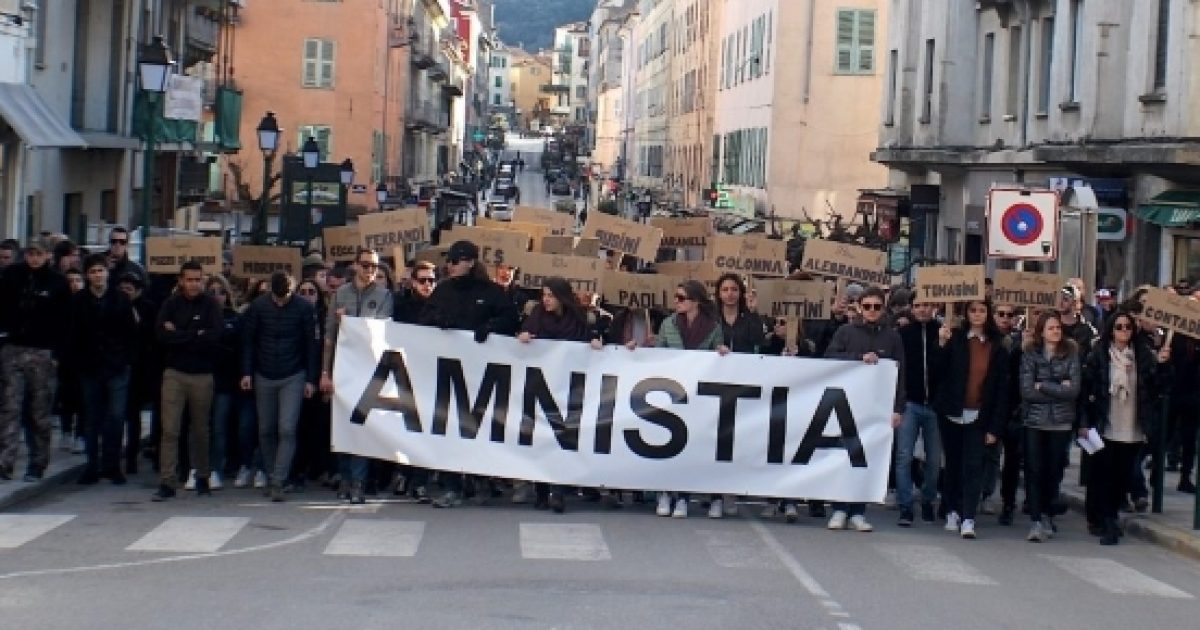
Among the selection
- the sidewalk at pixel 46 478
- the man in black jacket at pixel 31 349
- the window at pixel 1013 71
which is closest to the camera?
the sidewalk at pixel 46 478

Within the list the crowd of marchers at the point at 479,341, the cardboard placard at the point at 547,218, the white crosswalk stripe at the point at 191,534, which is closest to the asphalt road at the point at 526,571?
the white crosswalk stripe at the point at 191,534

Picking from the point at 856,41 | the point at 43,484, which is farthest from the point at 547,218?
the point at 856,41

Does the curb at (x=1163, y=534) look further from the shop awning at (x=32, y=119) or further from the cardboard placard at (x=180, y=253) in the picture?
Result: the shop awning at (x=32, y=119)

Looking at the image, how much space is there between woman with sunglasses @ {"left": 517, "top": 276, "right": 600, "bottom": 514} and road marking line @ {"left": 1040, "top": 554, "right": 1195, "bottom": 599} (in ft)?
12.9

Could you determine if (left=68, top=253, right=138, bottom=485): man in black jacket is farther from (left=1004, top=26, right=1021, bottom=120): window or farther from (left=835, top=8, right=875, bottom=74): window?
(left=835, top=8, right=875, bottom=74): window

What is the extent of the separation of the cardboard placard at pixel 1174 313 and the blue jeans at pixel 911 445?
2.48 metres

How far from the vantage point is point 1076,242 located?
1236 inches

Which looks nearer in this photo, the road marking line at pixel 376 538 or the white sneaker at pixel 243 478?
the road marking line at pixel 376 538

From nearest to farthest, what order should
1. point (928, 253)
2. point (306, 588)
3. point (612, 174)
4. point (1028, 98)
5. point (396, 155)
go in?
point (306, 588) < point (1028, 98) < point (928, 253) < point (396, 155) < point (612, 174)

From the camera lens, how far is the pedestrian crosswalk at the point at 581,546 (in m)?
12.7

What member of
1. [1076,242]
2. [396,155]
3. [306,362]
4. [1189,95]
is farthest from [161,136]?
[396,155]

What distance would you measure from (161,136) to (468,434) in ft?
75.0

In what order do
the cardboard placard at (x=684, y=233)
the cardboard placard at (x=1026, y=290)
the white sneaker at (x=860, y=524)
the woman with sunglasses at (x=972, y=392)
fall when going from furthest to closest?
the cardboard placard at (x=684, y=233), the cardboard placard at (x=1026, y=290), the woman with sunglasses at (x=972, y=392), the white sneaker at (x=860, y=524)

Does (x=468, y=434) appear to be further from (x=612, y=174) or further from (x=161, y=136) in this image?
(x=612, y=174)
